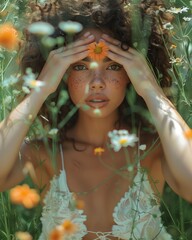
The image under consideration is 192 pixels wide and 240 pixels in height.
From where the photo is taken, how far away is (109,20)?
137 cm

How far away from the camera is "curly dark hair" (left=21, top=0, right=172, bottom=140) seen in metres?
1.36

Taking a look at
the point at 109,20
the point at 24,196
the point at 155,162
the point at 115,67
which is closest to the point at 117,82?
the point at 115,67

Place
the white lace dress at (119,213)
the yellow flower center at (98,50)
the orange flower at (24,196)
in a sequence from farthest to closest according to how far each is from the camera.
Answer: the white lace dress at (119,213), the yellow flower center at (98,50), the orange flower at (24,196)

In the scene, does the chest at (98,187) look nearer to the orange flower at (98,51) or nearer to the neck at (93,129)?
the neck at (93,129)

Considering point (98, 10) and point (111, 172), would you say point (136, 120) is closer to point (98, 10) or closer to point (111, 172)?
point (111, 172)

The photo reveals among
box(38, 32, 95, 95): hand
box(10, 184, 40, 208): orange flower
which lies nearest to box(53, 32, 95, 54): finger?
box(38, 32, 95, 95): hand

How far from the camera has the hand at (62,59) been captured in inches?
50.4

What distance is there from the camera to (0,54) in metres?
1.30

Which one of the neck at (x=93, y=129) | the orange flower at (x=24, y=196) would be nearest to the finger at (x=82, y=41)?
the neck at (x=93, y=129)

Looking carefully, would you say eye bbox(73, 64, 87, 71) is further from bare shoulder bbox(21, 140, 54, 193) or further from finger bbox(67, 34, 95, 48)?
bare shoulder bbox(21, 140, 54, 193)

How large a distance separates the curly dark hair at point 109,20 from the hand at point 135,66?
0.09ft

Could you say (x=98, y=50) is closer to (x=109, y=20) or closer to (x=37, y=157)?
(x=109, y=20)

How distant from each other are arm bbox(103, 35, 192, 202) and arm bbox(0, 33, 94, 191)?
72 millimetres

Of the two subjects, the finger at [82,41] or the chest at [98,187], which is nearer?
the finger at [82,41]
